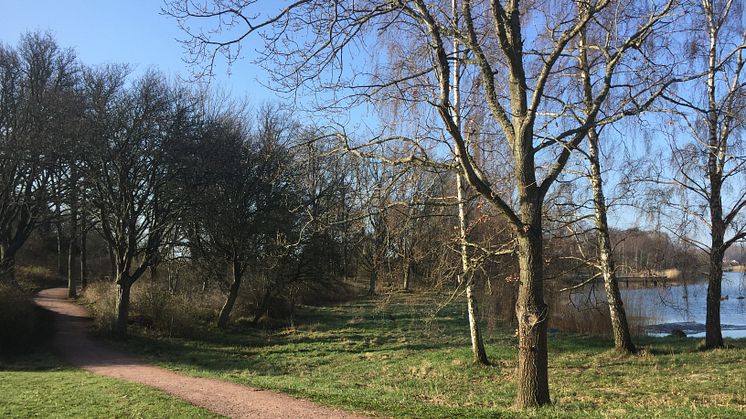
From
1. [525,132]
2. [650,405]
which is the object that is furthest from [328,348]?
[525,132]

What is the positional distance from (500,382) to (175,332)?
1476 centimetres

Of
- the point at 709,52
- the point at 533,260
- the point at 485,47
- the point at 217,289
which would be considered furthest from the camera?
the point at 217,289

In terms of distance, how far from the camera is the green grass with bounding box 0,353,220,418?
7.84 m

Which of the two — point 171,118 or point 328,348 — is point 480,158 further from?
point 171,118

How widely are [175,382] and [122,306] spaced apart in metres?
10.5

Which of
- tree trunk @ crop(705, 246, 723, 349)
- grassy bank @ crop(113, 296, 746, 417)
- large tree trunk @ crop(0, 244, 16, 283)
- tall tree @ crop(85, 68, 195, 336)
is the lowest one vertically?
grassy bank @ crop(113, 296, 746, 417)

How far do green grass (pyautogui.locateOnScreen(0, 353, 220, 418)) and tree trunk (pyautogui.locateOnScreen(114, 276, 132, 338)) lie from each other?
7065 millimetres

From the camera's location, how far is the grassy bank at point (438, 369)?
26.9 feet

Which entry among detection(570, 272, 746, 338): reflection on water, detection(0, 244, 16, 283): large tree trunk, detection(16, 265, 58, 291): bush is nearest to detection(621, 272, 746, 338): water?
detection(570, 272, 746, 338): reflection on water

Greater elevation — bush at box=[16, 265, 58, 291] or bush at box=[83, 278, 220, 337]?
bush at box=[16, 265, 58, 291]

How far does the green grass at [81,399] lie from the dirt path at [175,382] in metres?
0.50

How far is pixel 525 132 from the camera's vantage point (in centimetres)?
702

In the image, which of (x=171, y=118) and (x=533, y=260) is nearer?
(x=533, y=260)

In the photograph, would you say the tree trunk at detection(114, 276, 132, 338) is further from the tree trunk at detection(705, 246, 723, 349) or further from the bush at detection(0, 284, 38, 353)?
the tree trunk at detection(705, 246, 723, 349)
